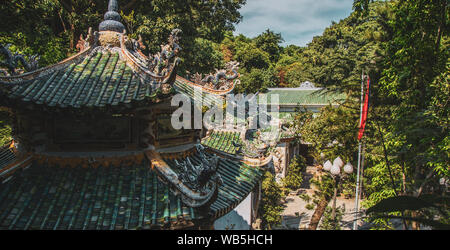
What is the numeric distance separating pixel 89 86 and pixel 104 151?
134 cm

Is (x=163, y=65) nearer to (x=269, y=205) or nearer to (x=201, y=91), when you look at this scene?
(x=201, y=91)

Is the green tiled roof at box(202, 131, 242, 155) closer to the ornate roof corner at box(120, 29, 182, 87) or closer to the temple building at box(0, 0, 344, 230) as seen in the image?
the temple building at box(0, 0, 344, 230)

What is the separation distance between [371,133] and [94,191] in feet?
31.0

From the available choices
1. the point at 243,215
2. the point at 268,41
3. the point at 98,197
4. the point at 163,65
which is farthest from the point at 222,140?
the point at 268,41

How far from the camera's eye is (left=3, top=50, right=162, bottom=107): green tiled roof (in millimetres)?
4926

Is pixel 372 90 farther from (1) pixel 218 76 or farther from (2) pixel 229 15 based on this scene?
(2) pixel 229 15

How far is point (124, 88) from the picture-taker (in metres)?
5.38

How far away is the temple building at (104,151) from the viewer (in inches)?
182

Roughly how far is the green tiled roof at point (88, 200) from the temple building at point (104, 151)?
0.02 meters

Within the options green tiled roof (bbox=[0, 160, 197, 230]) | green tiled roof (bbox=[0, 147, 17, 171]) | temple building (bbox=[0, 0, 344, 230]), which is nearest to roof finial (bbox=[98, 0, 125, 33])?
temple building (bbox=[0, 0, 344, 230])

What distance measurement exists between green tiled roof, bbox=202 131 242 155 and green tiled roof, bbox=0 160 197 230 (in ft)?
16.6

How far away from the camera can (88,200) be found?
486 cm

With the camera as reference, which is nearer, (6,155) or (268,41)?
(6,155)

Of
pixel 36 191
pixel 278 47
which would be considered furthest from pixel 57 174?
pixel 278 47
